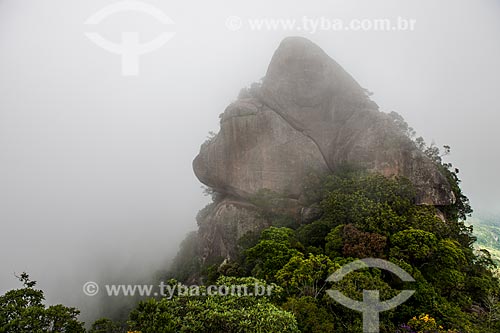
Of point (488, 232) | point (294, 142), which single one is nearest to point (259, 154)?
point (294, 142)

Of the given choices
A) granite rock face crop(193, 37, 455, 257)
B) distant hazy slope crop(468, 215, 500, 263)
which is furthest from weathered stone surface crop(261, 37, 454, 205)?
distant hazy slope crop(468, 215, 500, 263)

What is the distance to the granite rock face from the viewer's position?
29125 millimetres

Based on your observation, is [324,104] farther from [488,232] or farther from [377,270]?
[488,232]

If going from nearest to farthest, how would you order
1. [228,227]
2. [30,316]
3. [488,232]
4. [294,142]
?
[30,316]
[228,227]
[294,142]
[488,232]

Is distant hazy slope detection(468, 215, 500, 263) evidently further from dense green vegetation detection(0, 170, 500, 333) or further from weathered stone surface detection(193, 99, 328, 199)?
dense green vegetation detection(0, 170, 500, 333)

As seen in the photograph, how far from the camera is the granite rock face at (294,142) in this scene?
95.6ft

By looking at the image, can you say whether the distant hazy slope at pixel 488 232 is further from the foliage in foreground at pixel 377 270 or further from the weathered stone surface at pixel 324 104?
the foliage in foreground at pixel 377 270

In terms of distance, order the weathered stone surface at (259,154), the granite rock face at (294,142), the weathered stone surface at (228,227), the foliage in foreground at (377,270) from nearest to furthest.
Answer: the foliage in foreground at (377,270), the granite rock face at (294,142), the weathered stone surface at (228,227), the weathered stone surface at (259,154)

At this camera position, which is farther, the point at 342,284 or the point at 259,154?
the point at 259,154

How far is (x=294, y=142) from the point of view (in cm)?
3234

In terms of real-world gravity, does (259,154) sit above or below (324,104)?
below

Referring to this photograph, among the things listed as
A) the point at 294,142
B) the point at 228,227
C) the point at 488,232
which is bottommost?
the point at 488,232

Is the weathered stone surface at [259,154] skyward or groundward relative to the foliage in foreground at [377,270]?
skyward

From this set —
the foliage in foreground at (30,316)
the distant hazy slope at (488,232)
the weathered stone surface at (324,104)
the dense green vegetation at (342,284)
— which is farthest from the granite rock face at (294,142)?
the distant hazy slope at (488,232)
